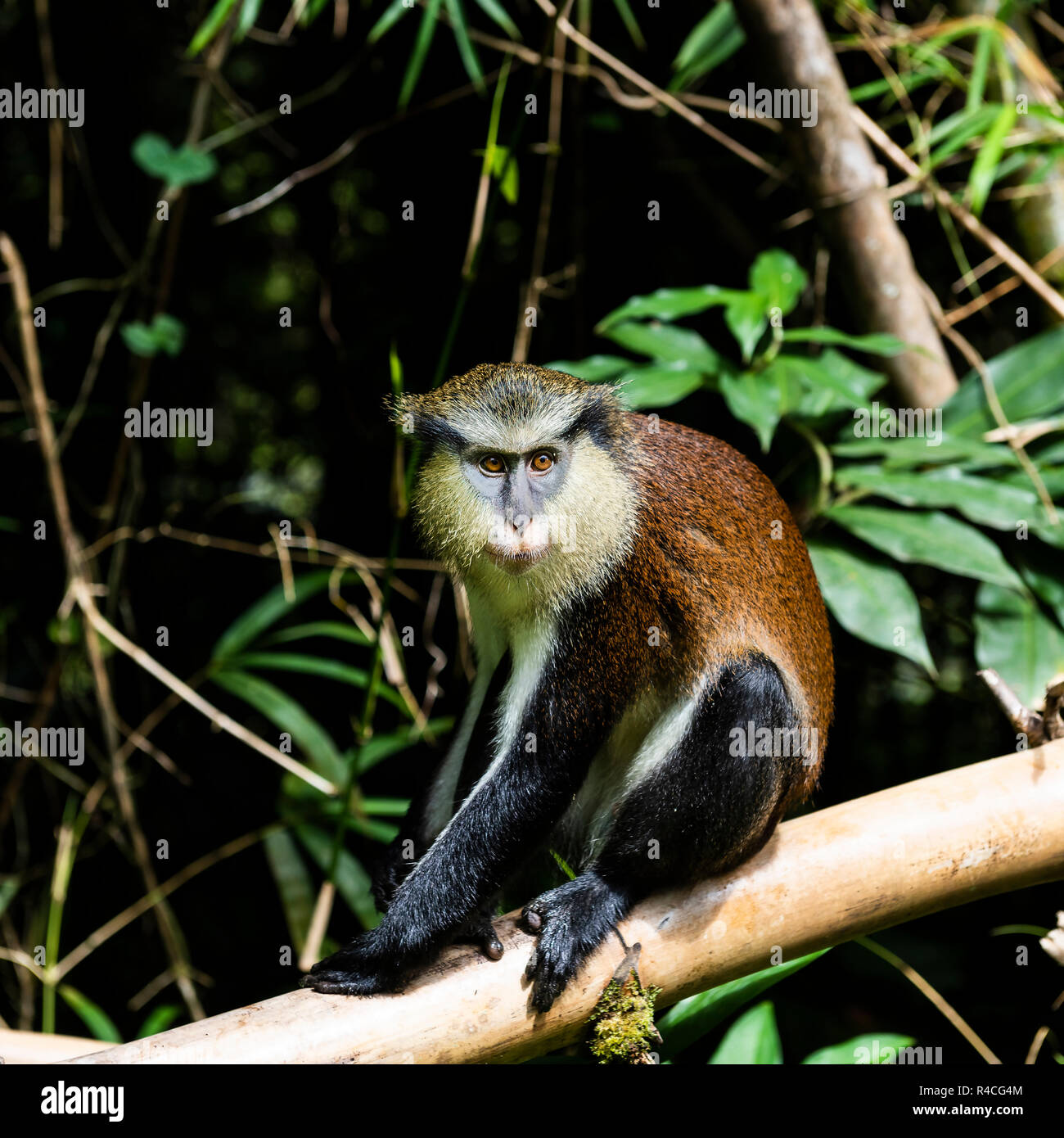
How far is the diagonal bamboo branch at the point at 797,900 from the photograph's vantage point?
8.81 ft

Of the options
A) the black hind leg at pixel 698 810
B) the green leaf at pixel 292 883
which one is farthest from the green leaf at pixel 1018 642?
the green leaf at pixel 292 883

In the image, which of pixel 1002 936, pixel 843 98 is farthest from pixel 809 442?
pixel 1002 936

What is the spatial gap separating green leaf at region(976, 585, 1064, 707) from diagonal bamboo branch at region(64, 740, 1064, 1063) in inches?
45.2

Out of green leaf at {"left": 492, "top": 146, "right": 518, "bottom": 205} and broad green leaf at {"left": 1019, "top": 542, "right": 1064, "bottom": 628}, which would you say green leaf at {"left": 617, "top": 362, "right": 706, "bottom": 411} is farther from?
broad green leaf at {"left": 1019, "top": 542, "right": 1064, "bottom": 628}

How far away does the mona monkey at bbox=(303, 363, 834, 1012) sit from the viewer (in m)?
3.03

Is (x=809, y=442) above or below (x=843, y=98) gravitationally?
below

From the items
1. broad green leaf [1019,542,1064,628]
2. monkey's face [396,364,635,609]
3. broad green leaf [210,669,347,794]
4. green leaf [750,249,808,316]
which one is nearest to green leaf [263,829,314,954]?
broad green leaf [210,669,347,794]

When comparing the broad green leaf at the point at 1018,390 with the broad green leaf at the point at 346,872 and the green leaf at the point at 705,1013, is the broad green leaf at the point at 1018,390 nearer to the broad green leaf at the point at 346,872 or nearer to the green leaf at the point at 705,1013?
the green leaf at the point at 705,1013

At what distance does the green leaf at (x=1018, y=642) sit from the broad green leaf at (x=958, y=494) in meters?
0.31

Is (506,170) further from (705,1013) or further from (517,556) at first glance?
(705,1013)

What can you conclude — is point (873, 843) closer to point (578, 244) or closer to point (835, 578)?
point (835, 578)

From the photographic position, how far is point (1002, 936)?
5.80 metres
